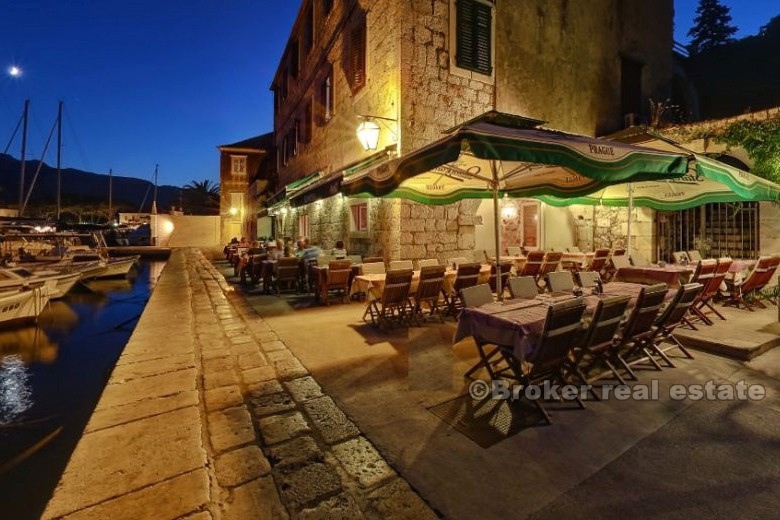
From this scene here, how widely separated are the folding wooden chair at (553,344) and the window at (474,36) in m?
8.04

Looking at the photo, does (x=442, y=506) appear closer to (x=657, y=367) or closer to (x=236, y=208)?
(x=657, y=367)

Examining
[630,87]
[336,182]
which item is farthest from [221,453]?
[630,87]

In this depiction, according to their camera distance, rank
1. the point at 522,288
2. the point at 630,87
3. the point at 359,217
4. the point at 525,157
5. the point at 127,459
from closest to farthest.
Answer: the point at 127,459 < the point at 525,157 < the point at 522,288 < the point at 359,217 < the point at 630,87

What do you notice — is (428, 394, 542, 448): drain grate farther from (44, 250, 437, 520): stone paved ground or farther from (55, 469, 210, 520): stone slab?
(55, 469, 210, 520): stone slab

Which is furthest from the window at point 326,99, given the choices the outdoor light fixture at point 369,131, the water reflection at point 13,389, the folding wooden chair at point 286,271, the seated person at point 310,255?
the water reflection at point 13,389

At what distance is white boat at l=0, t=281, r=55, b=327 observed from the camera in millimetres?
8872

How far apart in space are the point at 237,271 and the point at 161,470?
13.0 metres

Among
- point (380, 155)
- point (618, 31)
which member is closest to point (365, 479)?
point (380, 155)

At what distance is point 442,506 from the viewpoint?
214 centimetres

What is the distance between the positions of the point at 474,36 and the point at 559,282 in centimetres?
733

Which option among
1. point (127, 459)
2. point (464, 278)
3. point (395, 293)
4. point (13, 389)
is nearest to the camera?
point (127, 459)

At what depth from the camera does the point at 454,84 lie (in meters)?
9.35

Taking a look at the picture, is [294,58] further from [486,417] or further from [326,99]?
[486,417]

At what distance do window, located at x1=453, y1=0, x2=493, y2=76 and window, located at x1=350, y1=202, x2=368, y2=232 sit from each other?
429 cm
